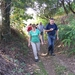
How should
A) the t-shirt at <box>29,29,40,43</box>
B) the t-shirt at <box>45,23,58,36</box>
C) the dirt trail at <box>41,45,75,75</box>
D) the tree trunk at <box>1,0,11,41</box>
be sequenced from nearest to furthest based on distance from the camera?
the dirt trail at <box>41,45,75,75</box>
the t-shirt at <box>29,29,40,43</box>
the t-shirt at <box>45,23,58,36</box>
the tree trunk at <box>1,0,11,41</box>

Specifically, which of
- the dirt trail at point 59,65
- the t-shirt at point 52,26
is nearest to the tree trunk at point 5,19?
the t-shirt at point 52,26

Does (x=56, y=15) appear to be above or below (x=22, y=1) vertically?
below

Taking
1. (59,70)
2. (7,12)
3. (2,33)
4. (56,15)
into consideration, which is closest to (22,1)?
(7,12)

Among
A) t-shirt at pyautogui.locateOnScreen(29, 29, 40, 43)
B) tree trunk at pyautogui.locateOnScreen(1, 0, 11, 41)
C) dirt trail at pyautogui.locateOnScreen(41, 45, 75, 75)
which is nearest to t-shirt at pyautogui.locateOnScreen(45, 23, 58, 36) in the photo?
t-shirt at pyautogui.locateOnScreen(29, 29, 40, 43)

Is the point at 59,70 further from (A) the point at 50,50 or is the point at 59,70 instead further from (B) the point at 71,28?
(B) the point at 71,28

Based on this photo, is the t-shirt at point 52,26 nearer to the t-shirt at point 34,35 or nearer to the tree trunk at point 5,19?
the t-shirt at point 34,35

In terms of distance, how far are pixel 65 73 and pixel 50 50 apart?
3.21 meters

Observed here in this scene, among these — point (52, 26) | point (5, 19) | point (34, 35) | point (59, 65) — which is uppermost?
point (5, 19)

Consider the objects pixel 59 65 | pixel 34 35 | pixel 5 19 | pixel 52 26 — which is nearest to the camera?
pixel 59 65

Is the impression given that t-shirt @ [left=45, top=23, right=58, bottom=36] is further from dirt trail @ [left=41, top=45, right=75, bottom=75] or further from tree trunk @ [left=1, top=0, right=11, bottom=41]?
tree trunk @ [left=1, top=0, right=11, bottom=41]

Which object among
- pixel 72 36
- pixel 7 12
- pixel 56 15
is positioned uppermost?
pixel 7 12

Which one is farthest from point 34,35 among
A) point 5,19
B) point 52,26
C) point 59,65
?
point 5,19

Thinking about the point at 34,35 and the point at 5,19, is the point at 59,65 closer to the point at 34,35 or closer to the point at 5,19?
the point at 34,35

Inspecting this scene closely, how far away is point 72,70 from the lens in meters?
8.12
